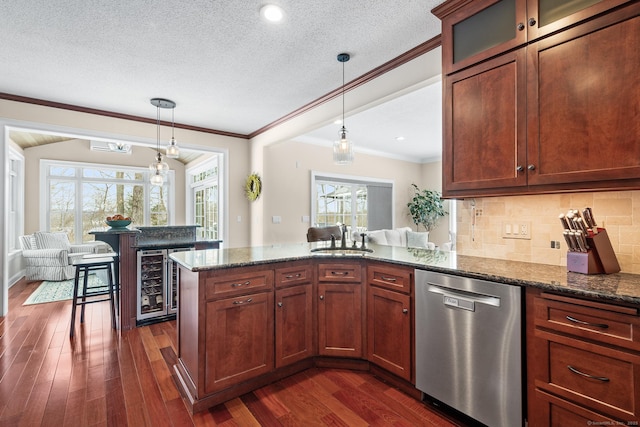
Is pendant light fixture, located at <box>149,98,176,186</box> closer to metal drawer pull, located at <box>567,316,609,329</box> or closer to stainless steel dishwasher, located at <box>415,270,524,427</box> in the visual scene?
stainless steel dishwasher, located at <box>415,270,524,427</box>

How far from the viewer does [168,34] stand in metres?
2.41

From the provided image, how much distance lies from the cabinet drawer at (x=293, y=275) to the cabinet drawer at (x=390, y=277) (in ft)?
1.53

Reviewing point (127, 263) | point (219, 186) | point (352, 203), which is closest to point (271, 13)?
point (127, 263)

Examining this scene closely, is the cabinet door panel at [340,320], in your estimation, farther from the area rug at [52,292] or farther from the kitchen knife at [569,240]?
the area rug at [52,292]

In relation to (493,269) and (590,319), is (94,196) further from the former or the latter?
(590,319)

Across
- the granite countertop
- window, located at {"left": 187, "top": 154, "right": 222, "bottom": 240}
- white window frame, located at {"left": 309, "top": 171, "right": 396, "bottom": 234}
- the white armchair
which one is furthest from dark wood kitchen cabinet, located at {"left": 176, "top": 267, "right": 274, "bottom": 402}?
the white armchair

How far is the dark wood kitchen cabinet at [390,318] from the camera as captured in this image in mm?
2090

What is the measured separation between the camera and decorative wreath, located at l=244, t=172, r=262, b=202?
16.7 feet

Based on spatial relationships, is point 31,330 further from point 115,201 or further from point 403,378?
point 115,201

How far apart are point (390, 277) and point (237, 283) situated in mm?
1037

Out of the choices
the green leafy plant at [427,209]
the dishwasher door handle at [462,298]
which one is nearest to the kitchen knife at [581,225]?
the dishwasher door handle at [462,298]

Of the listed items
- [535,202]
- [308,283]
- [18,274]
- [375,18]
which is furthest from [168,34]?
[18,274]

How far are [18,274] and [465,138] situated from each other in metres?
7.38

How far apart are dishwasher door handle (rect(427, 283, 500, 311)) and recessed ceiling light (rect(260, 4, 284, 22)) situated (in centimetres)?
204
